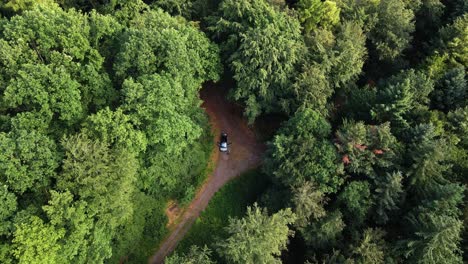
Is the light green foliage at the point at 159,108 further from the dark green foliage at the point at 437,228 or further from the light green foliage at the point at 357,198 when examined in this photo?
the dark green foliage at the point at 437,228

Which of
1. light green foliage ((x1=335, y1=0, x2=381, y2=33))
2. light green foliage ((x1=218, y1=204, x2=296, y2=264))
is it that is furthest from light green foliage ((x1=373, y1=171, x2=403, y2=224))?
light green foliage ((x1=335, y1=0, x2=381, y2=33))

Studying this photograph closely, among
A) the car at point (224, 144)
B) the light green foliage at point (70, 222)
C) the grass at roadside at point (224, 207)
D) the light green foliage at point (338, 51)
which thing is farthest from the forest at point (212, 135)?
the car at point (224, 144)

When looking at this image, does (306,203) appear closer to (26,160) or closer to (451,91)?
(26,160)

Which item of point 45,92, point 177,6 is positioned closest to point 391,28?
point 177,6

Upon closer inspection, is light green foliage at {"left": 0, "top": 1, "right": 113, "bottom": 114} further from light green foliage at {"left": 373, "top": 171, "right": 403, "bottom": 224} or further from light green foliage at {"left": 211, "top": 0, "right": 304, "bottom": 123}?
light green foliage at {"left": 373, "top": 171, "right": 403, "bottom": 224}

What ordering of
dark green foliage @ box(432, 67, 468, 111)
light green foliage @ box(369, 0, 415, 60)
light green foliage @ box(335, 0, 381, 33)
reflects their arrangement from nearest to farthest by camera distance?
dark green foliage @ box(432, 67, 468, 111), light green foliage @ box(335, 0, 381, 33), light green foliage @ box(369, 0, 415, 60)

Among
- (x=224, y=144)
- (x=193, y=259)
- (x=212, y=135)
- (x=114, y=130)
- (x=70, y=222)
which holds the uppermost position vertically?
(x=114, y=130)
